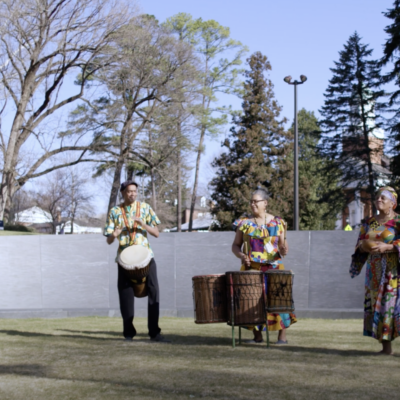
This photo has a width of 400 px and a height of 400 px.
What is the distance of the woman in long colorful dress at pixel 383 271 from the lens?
6.41 metres

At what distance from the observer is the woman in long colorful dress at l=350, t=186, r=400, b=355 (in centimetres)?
641

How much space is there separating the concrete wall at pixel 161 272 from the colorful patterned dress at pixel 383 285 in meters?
5.09

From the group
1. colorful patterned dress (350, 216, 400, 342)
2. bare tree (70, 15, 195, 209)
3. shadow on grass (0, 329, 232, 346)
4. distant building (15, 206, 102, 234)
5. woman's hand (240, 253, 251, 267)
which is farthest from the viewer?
distant building (15, 206, 102, 234)

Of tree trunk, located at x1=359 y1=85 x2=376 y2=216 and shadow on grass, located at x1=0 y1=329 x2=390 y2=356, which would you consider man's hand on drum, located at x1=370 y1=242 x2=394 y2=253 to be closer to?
shadow on grass, located at x1=0 y1=329 x2=390 y2=356

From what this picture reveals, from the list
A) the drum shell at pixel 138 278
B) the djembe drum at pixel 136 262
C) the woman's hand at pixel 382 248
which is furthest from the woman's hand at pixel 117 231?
the woman's hand at pixel 382 248

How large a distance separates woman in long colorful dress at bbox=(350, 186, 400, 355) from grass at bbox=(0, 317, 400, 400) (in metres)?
0.28

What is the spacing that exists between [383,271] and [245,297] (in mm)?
1463

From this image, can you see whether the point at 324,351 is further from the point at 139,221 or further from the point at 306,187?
the point at 306,187

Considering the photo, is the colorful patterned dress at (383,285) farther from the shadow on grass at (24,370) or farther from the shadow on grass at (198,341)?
the shadow on grass at (24,370)

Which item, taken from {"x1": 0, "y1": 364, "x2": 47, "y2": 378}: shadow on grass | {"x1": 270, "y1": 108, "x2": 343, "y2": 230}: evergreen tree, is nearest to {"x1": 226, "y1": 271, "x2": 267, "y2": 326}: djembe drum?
{"x1": 0, "y1": 364, "x2": 47, "y2": 378}: shadow on grass

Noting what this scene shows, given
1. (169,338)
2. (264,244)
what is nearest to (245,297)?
(264,244)

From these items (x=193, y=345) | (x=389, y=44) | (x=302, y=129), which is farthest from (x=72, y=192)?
(x=193, y=345)

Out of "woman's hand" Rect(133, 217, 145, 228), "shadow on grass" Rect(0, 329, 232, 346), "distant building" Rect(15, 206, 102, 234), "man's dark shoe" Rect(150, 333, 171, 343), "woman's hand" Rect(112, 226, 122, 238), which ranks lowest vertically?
"shadow on grass" Rect(0, 329, 232, 346)

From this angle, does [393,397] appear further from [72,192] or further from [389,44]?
[72,192]
